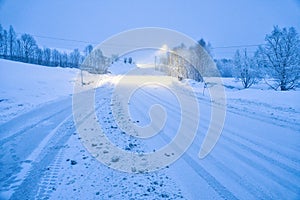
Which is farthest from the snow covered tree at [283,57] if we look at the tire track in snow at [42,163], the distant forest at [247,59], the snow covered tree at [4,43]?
the snow covered tree at [4,43]

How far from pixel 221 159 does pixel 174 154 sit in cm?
115

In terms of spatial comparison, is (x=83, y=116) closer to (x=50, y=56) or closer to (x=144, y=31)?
(x=144, y=31)

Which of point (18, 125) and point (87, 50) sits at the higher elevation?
point (87, 50)

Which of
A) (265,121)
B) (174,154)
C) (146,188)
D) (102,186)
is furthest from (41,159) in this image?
(265,121)

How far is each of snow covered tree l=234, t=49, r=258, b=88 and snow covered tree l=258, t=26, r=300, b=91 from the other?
23.7 feet

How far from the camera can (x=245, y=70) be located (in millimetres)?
32656

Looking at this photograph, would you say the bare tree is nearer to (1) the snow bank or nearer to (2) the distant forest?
(2) the distant forest

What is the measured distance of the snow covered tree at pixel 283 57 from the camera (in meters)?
22.4

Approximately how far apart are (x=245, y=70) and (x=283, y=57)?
9771 millimetres

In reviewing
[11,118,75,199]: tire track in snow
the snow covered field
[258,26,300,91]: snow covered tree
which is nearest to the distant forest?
[258,26,300,91]: snow covered tree

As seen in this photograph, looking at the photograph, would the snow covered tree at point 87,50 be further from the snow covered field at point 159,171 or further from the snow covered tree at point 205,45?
the snow covered field at point 159,171

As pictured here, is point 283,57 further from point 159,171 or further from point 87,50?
point 87,50

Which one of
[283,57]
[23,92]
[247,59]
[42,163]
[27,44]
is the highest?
[27,44]

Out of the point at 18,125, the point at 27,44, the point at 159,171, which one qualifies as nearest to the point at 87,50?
the point at 27,44
